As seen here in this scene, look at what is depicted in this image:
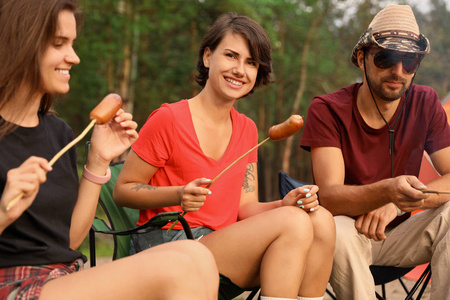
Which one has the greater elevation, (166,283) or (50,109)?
(50,109)

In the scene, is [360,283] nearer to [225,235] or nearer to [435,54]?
[225,235]

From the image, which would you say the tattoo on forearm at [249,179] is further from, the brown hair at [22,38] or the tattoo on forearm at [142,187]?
the brown hair at [22,38]

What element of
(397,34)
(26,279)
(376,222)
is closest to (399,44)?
(397,34)

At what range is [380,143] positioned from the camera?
3109mm

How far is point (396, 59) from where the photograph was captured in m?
2.97

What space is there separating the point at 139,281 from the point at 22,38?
2.80 ft

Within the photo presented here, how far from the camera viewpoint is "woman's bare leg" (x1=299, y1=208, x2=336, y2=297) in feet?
8.05

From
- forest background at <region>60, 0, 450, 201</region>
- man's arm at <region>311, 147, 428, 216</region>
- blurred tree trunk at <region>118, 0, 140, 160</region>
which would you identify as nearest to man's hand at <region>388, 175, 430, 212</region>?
man's arm at <region>311, 147, 428, 216</region>

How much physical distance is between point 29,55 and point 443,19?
21609 mm

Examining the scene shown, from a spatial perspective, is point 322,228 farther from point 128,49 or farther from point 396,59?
point 128,49

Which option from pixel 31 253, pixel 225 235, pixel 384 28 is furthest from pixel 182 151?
pixel 384 28

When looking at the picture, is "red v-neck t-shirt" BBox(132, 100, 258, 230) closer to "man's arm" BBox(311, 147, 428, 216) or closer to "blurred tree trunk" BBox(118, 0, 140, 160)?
"man's arm" BBox(311, 147, 428, 216)

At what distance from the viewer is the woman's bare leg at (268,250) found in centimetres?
232

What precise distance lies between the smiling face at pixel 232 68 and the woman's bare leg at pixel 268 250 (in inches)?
26.3
